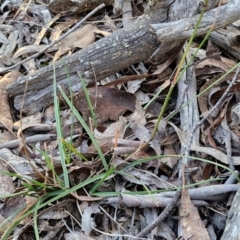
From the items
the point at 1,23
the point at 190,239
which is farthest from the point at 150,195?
the point at 1,23

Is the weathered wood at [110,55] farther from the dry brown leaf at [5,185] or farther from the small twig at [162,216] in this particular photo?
the small twig at [162,216]

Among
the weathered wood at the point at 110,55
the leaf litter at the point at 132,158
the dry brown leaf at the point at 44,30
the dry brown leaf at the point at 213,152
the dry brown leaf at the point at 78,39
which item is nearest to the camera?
the leaf litter at the point at 132,158

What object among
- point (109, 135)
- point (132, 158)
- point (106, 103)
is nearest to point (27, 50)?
point (106, 103)

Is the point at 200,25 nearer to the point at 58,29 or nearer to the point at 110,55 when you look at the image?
the point at 110,55

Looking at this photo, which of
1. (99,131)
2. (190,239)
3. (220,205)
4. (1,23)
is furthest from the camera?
(1,23)

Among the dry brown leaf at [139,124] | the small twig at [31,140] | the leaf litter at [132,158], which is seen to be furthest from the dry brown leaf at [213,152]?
the small twig at [31,140]

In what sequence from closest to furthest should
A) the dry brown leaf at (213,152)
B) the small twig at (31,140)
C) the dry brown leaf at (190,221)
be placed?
the dry brown leaf at (190,221)
the dry brown leaf at (213,152)
the small twig at (31,140)

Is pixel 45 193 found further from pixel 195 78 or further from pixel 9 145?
pixel 195 78
